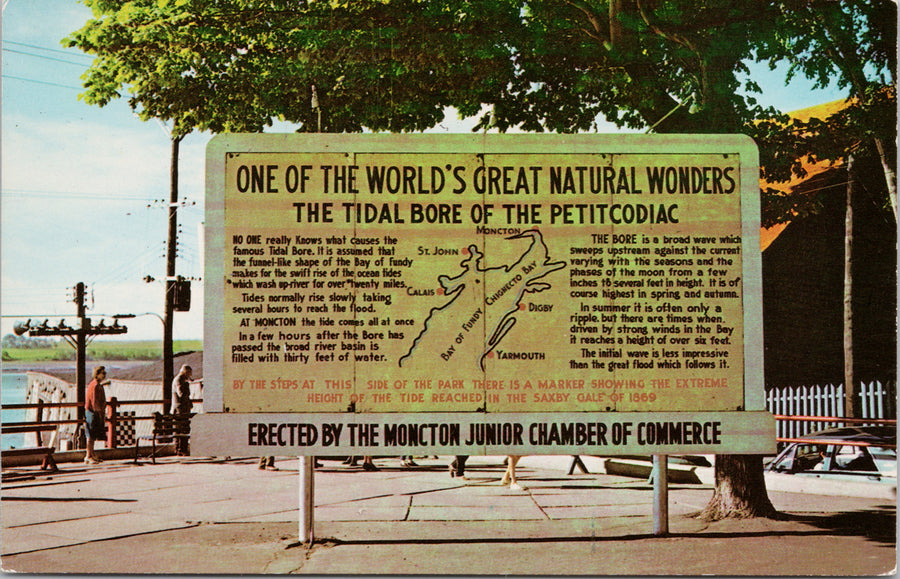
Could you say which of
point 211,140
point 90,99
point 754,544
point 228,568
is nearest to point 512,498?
point 754,544

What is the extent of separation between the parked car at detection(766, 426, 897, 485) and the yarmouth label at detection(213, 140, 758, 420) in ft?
14.0

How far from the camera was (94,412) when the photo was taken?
14.8 metres

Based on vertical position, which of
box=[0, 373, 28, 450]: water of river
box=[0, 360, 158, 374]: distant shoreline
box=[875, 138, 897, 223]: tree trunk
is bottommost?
box=[0, 373, 28, 450]: water of river

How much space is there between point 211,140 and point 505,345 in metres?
2.99

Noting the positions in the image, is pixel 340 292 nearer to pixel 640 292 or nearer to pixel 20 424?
pixel 640 292

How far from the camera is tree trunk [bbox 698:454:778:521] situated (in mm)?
8461

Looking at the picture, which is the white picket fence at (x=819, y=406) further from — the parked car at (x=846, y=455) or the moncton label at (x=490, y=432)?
the moncton label at (x=490, y=432)

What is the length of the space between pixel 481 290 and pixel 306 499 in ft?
8.06

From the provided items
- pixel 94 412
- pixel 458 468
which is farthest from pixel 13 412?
pixel 458 468

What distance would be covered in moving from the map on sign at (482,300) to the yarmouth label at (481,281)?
1 cm

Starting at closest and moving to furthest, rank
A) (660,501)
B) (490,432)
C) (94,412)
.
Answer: (490,432) → (660,501) → (94,412)

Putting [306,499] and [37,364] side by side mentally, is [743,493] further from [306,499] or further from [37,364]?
[37,364]

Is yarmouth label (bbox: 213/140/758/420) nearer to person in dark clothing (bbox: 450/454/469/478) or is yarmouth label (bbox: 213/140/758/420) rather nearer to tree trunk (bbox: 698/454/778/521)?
tree trunk (bbox: 698/454/778/521)

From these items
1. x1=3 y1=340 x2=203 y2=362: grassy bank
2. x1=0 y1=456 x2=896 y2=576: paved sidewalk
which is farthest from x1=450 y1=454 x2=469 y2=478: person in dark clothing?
x1=3 y1=340 x2=203 y2=362: grassy bank
